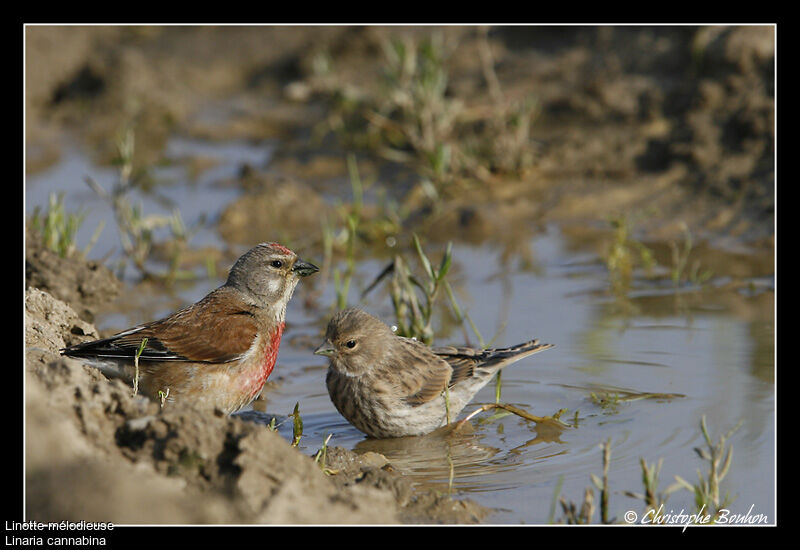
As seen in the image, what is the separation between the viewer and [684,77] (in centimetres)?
987

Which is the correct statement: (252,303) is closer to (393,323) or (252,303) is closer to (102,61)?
(393,323)

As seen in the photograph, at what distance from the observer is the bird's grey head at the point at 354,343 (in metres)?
5.76

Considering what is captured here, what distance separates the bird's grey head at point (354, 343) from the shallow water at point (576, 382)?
0.37 m

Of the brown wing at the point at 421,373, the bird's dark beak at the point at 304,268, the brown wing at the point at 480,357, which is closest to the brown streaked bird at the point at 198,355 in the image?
the bird's dark beak at the point at 304,268

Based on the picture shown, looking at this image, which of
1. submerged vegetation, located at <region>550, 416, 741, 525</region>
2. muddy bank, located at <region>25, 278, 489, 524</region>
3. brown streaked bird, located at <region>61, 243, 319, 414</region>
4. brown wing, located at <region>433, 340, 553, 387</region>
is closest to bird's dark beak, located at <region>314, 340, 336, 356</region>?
brown streaked bird, located at <region>61, 243, 319, 414</region>

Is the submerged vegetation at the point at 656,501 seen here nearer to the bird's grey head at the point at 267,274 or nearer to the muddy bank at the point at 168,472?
the muddy bank at the point at 168,472

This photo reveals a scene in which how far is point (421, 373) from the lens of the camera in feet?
19.3

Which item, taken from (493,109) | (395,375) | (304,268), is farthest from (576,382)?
(493,109)

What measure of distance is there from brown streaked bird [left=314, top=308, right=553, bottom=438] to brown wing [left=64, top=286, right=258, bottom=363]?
0.46m

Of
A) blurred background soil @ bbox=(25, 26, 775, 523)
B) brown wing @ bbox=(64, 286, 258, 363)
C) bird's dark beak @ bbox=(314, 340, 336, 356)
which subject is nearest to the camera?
blurred background soil @ bbox=(25, 26, 775, 523)

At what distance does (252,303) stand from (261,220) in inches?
137

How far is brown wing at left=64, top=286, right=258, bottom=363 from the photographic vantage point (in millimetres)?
5293

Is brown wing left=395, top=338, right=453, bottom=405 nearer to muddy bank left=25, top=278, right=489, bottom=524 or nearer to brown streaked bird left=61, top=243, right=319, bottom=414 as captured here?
brown streaked bird left=61, top=243, right=319, bottom=414

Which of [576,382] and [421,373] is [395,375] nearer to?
[421,373]
